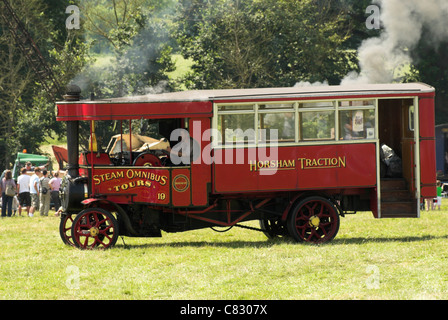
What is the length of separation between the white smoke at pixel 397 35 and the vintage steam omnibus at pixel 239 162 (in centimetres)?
2032

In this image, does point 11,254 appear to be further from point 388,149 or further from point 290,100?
point 388,149

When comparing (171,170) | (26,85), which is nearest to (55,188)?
(171,170)

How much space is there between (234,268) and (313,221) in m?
3.17

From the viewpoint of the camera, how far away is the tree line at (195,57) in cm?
3612

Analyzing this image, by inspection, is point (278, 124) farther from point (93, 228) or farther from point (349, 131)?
point (93, 228)

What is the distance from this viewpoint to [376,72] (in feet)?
113

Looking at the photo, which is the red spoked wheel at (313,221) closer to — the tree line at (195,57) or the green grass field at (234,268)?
the green grass field at (234,268)

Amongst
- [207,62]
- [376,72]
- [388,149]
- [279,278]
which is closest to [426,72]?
[376,72]

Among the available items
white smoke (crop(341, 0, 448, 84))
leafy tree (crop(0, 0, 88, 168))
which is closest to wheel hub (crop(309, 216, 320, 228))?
white smoke (crop(341, 0, 448, 84))

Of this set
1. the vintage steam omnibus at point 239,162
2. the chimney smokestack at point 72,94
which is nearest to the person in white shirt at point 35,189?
the vintage steam omnibus at point 239,162

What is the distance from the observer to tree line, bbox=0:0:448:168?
119 feet

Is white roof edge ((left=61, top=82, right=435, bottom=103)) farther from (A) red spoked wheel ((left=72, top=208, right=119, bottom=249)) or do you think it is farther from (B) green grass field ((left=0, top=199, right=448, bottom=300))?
(B) green grass field ((left=0, top=199, right=448, bottom=300))

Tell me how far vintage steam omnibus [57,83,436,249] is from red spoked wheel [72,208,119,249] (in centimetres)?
2

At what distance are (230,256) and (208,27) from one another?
2552 cm
